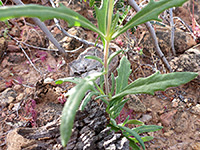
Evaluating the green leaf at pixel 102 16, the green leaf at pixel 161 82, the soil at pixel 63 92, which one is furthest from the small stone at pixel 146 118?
the green leaf at pixel 102 16

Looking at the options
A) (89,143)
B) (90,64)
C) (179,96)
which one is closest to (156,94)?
(179,96)

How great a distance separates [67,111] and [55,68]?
1791 millimetres

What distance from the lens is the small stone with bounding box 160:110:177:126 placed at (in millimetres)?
1836

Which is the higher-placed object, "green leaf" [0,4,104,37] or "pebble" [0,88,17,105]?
"green leaf" [0,4,104,37]

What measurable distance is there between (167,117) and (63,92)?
4.07 ft

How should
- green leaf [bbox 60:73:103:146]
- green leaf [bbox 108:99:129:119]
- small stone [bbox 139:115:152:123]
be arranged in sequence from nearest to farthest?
green leaf [bbox 60:73:103:146] → green leaf [bbox 108:99:129:119] → small stone [bbox 139:115:152:123]

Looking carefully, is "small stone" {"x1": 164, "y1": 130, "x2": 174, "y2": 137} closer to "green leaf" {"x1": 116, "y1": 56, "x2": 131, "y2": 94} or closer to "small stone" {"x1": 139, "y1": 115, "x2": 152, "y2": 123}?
"small stone" {"x1": 139, "y1": 115, "x2": 152, "y2": 123}

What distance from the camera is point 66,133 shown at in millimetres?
595

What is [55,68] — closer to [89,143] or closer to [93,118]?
[93,118]

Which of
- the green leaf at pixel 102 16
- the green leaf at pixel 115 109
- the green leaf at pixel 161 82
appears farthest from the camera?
the green leaf at pixel 115 109

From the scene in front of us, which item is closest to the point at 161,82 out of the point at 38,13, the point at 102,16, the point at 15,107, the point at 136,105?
the point at 102,16

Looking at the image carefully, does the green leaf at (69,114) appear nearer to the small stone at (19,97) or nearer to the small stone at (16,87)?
the small stone at (19,97)

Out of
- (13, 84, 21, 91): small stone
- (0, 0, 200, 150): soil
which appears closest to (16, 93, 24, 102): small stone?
(0, 0, 200, 150): soil

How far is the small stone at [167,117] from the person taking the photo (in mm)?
1836
